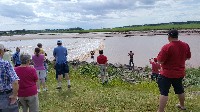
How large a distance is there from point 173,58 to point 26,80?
3.44 m

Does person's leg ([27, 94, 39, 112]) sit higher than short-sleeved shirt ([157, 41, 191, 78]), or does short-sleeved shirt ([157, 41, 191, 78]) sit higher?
short-sleeved shirt ([157, 41, 191, 78])

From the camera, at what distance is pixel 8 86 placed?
5980 millimetres

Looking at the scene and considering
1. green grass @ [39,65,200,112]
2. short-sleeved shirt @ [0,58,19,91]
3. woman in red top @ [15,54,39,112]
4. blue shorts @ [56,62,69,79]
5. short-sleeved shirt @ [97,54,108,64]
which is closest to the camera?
short-sleeved shirt @ [0,58,19,91]

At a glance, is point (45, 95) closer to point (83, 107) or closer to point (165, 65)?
point (83, 107)

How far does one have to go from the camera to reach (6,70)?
19.3 ft

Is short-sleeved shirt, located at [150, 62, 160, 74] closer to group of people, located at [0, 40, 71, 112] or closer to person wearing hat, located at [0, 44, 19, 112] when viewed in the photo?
group of people, located at [0, 40, 71, 112]

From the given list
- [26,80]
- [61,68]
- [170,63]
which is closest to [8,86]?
[26,80]

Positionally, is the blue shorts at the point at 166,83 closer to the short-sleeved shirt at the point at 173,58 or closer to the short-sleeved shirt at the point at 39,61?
the short-sleeved shirt at the point at 173,58

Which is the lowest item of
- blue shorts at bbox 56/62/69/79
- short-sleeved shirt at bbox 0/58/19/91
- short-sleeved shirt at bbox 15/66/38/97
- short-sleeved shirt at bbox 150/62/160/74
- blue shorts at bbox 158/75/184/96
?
short-sleeved shirt at bbox 150/62/160/74

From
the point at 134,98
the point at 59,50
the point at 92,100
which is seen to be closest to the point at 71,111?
the point at 92,100

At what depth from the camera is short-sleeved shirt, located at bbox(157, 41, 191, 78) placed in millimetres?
8192

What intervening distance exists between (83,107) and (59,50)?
3773 mm

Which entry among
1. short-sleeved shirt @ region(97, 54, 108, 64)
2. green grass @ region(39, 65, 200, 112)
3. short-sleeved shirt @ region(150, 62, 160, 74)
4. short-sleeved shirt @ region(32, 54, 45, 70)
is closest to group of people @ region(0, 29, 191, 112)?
green grass @ region(39, 65, 200, 112)

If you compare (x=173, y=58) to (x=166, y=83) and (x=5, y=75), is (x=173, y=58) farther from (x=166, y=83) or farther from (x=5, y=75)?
(x=5, y=75)
